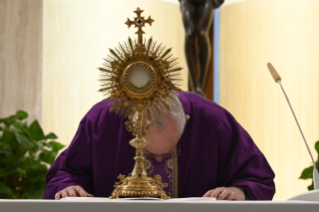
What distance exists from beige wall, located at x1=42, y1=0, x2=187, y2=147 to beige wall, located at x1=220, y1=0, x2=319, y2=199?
1.08 metres

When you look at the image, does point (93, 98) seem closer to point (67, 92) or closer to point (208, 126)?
point (67, 92)

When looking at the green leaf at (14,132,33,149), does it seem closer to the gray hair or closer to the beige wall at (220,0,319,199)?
the gray hair

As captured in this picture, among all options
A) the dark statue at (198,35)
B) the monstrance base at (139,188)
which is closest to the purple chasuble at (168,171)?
the monstrance base at (139,188)

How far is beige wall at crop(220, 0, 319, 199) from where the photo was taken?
215 inches

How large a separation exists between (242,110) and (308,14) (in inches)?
54.2

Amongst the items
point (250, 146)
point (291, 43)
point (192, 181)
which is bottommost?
point (192, 181)

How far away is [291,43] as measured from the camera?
18.6 feet

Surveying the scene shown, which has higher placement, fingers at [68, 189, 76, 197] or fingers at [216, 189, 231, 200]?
fingers at [68, 189, 76, 197]

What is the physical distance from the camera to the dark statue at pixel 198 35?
200 inches

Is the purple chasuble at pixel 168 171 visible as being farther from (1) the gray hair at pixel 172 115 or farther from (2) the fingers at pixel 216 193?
(2) the fingers at pixel 216 193

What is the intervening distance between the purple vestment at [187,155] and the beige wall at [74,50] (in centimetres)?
341

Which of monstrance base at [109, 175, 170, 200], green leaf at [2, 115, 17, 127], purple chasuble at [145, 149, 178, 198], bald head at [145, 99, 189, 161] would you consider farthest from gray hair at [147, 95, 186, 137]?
green leaf at [2, 115, 17, 127]

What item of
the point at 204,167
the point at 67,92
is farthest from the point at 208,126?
the point at 67,92

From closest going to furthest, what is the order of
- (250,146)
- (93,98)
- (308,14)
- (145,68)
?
(145,68), (250,146), (308,14), (93,98)
